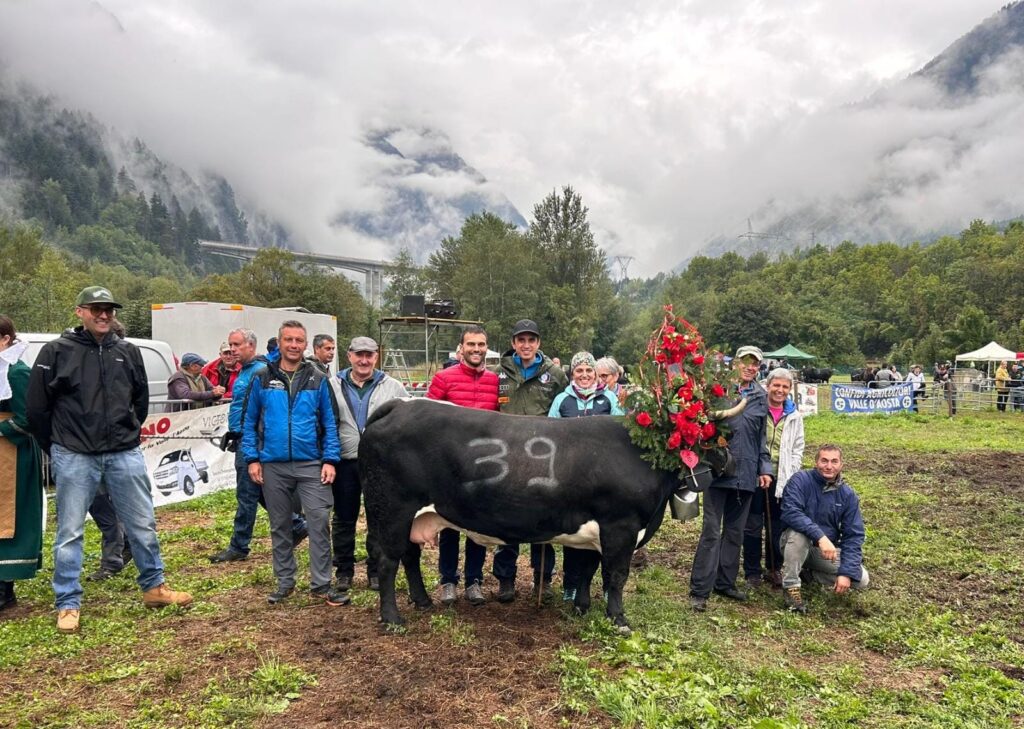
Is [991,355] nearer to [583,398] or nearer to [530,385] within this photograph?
[583,398]

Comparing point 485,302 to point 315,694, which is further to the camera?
point 485,302

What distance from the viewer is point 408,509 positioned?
16.3 feet

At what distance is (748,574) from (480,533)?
9.15 feet

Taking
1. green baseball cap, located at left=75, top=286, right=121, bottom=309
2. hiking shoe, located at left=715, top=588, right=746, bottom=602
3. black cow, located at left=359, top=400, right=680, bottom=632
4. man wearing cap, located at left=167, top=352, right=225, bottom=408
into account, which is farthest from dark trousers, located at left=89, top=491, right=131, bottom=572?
hiking shoe, located at left=715, top=588, right=746, bottom=602

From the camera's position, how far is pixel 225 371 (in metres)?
9.58

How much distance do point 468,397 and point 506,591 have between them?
1.61 m

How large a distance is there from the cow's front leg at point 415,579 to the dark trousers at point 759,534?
9.59 ft

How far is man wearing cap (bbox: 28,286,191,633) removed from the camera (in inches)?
188

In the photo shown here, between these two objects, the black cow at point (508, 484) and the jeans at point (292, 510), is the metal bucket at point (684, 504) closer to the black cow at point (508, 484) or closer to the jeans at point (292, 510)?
the black cow at point (508, 484)

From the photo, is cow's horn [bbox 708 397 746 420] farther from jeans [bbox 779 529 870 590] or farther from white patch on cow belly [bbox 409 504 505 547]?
white patch on cow belly [bbox 409 504 505 547]

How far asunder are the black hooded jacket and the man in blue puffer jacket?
0.89 meters

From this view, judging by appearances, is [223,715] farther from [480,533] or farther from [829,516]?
[829,516]

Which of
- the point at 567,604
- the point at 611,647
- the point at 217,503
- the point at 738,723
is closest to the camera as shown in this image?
the point at 738,723

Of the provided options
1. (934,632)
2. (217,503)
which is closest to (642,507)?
(934,632)
